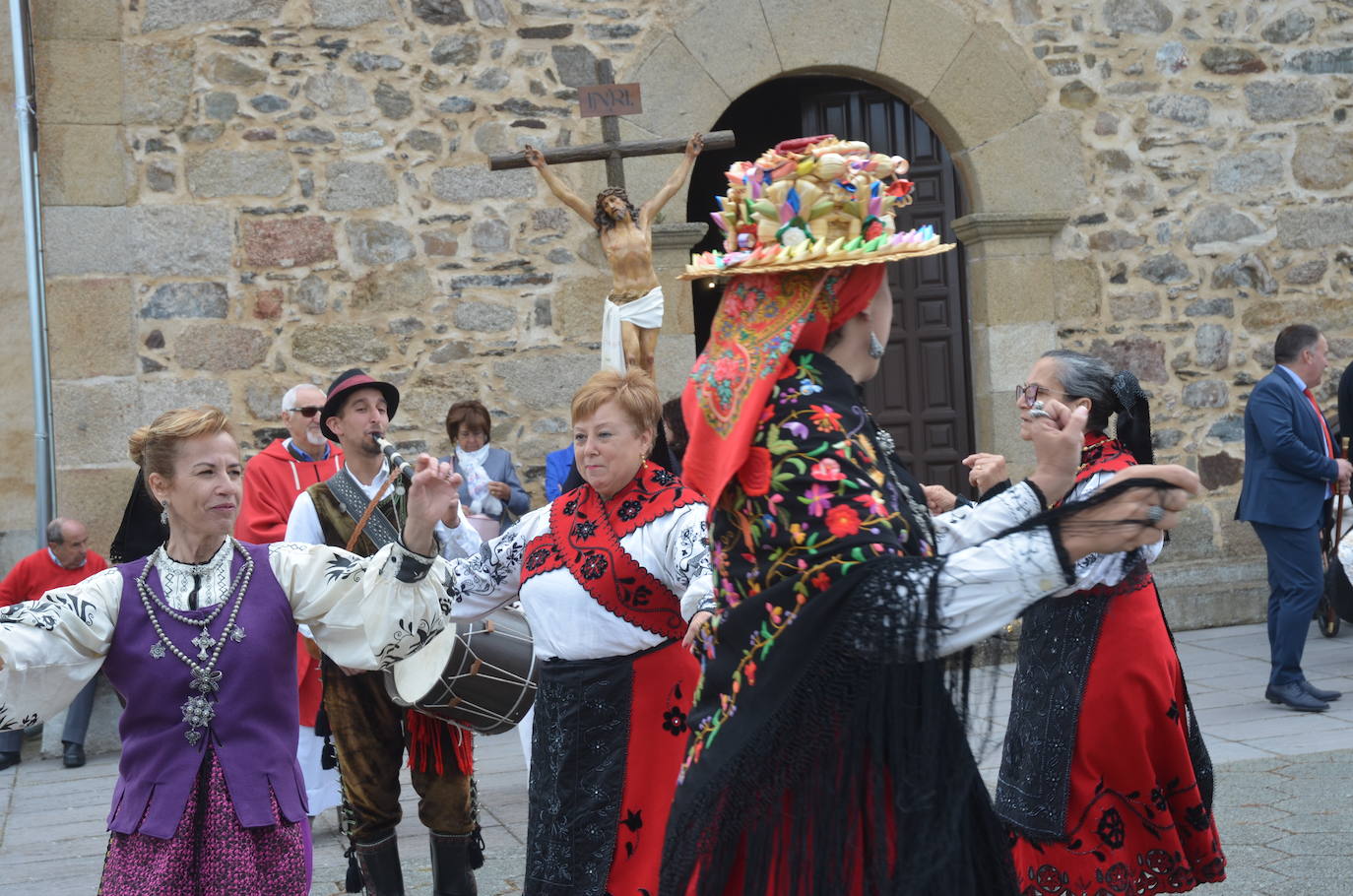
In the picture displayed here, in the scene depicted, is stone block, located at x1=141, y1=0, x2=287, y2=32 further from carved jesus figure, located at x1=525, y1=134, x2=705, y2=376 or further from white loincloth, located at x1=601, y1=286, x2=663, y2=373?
white loincloth, located at x1=601, y1=286, x2=663, y2=373

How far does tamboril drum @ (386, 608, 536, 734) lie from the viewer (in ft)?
13.7

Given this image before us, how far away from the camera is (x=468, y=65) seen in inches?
325

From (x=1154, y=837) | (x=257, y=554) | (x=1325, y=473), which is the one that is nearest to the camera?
(x=257, y=554)

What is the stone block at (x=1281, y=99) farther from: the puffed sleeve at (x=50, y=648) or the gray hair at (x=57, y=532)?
the puffed sleeve at (x=50, y=648)

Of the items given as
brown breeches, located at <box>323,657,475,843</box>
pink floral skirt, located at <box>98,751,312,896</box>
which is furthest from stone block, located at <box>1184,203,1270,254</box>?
pink floral skirt, located at <box>98,751,312,896</box>

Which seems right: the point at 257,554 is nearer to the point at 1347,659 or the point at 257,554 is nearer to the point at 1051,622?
the point at 1051,622

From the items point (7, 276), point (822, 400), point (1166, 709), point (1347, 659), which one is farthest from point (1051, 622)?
point (7, 276)

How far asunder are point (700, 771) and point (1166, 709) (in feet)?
5.33

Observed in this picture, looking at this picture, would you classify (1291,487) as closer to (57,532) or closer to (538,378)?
(538,378)

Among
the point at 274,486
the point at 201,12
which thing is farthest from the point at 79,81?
the point at 274,486

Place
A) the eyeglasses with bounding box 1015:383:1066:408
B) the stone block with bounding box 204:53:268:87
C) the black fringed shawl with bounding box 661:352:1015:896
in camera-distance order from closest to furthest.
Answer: the black fringed shawl with bounding box 661:352:1015:896, the eyeglasses with bounding box 1015:383:1066:408, the stone block with bounding box 204:53:268:87

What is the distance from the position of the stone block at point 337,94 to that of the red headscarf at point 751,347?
6.26 metres

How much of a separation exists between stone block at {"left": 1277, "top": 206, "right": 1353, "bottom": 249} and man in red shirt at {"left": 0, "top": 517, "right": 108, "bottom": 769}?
294 inches

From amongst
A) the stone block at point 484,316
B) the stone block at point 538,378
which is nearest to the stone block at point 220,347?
the stone block at point 484,316
